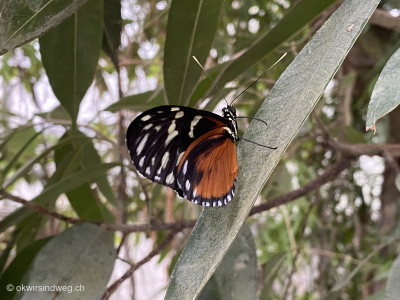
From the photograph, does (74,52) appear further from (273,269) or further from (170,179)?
(273,269)

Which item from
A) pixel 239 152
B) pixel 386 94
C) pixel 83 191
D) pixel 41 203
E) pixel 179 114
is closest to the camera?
pixel 386 94

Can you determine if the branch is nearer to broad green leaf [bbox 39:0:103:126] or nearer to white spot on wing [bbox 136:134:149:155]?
white spot on wing [bbox 136:134:149:155]

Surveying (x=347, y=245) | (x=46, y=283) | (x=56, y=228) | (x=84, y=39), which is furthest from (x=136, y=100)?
(x=347, y=245)

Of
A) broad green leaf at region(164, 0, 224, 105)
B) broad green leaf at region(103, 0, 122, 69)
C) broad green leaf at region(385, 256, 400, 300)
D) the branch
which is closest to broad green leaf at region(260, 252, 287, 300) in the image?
the branch

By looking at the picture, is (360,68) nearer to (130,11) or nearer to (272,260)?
(272,260)

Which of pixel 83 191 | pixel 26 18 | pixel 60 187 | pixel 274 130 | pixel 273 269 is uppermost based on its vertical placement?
pixel 26 18

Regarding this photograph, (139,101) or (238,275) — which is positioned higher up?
(139,101)

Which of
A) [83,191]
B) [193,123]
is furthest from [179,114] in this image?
[83,191]

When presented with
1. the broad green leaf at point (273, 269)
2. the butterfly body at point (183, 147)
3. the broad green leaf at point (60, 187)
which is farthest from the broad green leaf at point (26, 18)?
the broad green leaf at point (273, 269)
